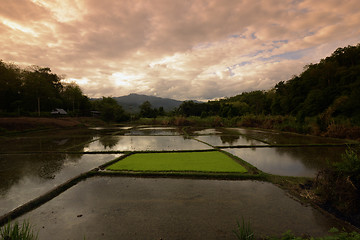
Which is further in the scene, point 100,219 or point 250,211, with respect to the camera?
point 250,211

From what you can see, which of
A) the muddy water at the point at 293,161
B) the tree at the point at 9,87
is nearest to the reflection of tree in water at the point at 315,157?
the muddy water at the point at 293,161

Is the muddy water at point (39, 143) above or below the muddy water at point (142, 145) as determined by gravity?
above

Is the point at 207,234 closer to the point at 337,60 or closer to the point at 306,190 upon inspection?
the point at 306,190

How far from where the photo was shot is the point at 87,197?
16.2 feet

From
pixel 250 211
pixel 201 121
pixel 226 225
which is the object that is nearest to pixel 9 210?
pixel 226 225

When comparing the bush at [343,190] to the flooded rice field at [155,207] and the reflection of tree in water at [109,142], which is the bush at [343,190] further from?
the reflection of tree in water at [109,142]

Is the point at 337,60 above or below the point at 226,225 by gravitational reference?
above

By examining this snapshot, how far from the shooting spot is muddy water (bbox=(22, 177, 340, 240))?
136 inches

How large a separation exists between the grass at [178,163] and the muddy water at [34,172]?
66.7 inches

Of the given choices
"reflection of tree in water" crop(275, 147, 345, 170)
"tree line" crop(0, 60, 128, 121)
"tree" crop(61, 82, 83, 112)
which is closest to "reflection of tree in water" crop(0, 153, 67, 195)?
"reflection of tree in water" crop(275, 147, 345, 170)

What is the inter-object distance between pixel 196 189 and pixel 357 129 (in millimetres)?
16348

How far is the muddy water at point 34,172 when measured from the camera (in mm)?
5082

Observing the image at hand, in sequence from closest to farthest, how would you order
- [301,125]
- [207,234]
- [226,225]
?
[207,234] → [226,225] → [301,125]

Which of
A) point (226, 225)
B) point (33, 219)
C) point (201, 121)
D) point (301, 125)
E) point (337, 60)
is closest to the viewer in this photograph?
point (226, 225)
